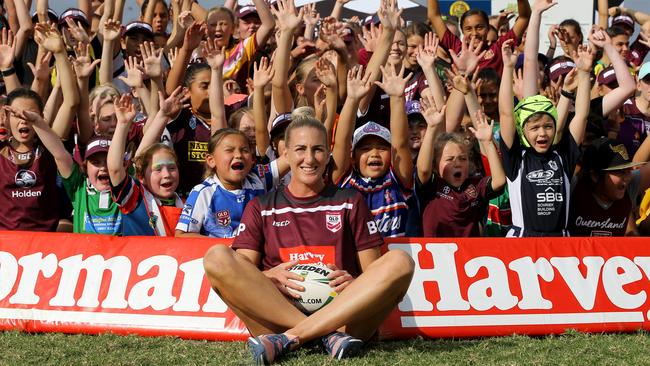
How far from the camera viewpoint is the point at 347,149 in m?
7.60

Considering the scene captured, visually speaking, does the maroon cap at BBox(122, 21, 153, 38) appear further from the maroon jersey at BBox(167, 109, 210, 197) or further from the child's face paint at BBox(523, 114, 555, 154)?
the child's face paint at BBox(523, 114, 555, 154)

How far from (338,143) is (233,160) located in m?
0.82

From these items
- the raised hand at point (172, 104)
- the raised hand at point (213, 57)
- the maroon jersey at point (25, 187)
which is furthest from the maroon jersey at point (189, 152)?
the maroon jersey at point (25, 187)

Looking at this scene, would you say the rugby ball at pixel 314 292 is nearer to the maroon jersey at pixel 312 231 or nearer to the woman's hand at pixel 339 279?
the woman's hand at pixel 339 279

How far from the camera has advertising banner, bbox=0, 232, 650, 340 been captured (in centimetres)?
683

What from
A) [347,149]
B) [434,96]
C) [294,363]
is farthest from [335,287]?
[434,96]

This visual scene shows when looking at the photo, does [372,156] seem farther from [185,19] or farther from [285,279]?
[185,19]

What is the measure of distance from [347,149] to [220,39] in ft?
11.8

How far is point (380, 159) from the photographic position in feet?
25.5

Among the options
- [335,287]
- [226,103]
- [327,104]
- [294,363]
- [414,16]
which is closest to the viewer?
[294,363]

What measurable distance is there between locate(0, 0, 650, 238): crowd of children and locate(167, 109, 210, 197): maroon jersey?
18mm

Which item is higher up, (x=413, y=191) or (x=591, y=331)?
(x=413, y=191)

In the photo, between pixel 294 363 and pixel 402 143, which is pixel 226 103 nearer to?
pixel 402 143

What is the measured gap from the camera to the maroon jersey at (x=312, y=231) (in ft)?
20.7
